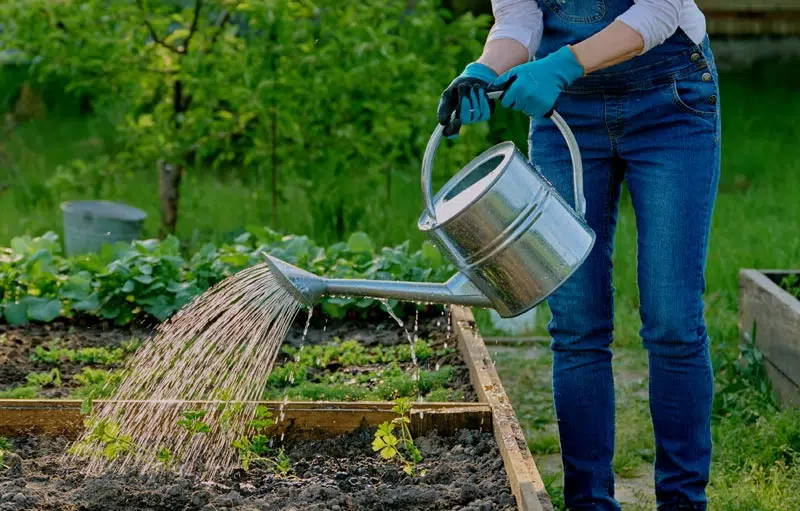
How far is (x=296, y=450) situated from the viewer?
251 centimetres

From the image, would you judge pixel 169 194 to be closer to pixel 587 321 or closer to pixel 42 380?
pixel 42 380

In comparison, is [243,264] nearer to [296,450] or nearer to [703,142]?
[296,450]

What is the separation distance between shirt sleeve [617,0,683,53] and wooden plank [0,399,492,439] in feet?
A: 2.97

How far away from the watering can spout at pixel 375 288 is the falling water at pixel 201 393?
23 cm

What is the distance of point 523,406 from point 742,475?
0.86 metres

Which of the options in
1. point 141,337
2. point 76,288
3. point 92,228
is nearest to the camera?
point 141,337

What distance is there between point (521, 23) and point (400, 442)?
0.93 m

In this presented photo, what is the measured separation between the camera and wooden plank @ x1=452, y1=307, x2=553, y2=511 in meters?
2.03

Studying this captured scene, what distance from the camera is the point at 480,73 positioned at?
2227 millimetres

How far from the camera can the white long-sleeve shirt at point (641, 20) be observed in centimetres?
212

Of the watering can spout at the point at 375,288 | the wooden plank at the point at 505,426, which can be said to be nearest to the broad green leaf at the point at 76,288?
the wooden plank at the point at 505,426

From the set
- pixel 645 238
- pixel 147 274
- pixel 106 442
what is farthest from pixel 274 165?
pixel 645 238

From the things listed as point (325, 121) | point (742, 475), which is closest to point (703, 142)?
point (742, 475)

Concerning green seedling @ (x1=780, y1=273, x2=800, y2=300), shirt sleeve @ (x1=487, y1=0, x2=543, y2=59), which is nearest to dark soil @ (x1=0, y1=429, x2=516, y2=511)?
shirt sleeve @ (x1=487, y1=0, x2=543, y2=59)
